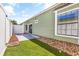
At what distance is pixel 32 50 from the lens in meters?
4.99

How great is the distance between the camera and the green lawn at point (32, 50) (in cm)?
485

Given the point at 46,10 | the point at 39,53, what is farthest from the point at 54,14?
the point at 39,53

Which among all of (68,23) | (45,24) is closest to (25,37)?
(45,24)

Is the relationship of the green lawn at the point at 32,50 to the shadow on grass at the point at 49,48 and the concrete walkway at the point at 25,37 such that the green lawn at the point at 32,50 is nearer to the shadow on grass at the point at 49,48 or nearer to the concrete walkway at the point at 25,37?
the shadow on grass at the point at 49,48

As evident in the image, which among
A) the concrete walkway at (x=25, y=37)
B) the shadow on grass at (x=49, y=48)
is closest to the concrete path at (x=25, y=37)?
the concrete walkway at (x=25, y=37)

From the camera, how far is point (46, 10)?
5633 millimetres

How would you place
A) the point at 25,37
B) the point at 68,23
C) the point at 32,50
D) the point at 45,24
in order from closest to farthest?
the point at 32,50
the point at 68,23
the point at 25,37
the point at 45,24

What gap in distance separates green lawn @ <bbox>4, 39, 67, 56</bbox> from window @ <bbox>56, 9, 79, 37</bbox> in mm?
740

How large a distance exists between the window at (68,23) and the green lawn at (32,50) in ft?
2.43

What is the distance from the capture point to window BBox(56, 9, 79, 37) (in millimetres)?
4898

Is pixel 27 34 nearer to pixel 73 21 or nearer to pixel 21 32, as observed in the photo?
pixel 21 32

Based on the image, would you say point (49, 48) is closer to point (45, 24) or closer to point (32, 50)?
point (32, 50)

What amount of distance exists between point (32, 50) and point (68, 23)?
1.56 m

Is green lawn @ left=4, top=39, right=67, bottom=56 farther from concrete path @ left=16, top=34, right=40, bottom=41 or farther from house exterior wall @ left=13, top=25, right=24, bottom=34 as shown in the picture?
house exterior wall @ left=13, top=25, right=24, bottom=34
